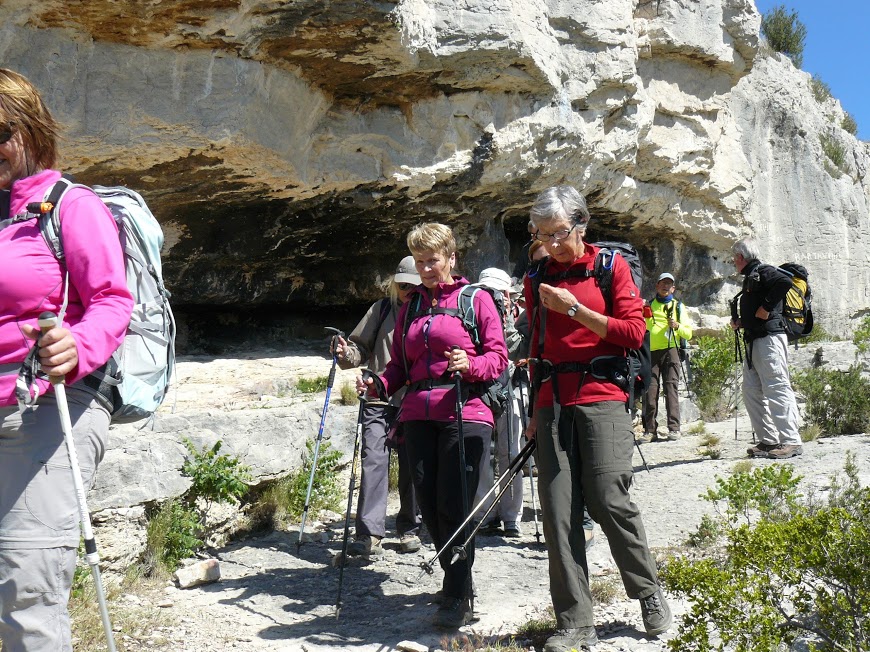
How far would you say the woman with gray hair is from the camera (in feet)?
11.5

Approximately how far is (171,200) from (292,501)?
521 cm

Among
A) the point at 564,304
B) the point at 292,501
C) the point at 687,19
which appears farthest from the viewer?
the point at 687,19

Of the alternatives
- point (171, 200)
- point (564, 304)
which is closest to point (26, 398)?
point (564, 304)

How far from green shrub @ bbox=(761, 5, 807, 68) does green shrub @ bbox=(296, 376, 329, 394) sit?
1815 centimetres

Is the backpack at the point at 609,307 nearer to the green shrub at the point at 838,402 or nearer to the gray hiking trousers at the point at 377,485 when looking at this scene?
the gray hiking trousers at the point at 377,485

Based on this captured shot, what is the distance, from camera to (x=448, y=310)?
4.21 metres

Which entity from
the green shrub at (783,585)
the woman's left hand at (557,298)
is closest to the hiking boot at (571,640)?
the green shrub at (783,585)

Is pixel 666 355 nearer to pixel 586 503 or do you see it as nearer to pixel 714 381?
pixel 714 381

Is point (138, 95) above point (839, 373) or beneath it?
above

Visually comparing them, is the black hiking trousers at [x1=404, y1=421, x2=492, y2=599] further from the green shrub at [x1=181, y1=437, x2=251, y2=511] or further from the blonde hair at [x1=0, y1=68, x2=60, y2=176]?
the blonde hair at [x1=0, y1=68, x2=60, y2=176]

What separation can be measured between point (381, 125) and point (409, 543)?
621 cm

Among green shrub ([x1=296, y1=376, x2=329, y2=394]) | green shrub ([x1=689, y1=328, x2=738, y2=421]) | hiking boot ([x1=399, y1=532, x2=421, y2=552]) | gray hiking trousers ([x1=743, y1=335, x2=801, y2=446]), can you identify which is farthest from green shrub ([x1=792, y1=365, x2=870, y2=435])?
green shrub ([x1=296, y1=376, x2=329, y2=394])

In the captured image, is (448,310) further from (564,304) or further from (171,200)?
(171,200)

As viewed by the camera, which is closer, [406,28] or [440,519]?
[440,519]
